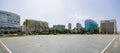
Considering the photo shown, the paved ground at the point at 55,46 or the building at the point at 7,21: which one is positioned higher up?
the building at the point at 7,21

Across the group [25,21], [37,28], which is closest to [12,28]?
[37,28]

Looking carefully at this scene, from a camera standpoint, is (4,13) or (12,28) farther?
(12,28)

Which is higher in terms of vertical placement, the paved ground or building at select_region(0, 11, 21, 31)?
building at select_region(0, 11, 21, 31)

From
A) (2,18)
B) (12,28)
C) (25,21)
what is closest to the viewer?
(25,21)

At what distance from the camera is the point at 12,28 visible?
19600 cm

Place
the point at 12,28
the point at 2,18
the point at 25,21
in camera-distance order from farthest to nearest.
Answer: the point at 12,28
the point at 2,18
the point at 25,21

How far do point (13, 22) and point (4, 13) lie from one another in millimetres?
20192

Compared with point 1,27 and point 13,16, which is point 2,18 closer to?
point 1,27

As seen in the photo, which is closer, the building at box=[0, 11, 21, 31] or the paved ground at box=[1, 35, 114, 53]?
the paved ground at box=[1, 35, 114, 53]

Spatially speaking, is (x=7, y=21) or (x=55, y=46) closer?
(x=55, y=46)

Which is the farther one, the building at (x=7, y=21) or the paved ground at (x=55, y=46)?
the building at (x=7, y=21)

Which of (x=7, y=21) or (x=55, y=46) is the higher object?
(x=7, y=21)

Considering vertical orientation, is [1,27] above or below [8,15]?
below

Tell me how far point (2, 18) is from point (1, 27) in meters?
8.35
